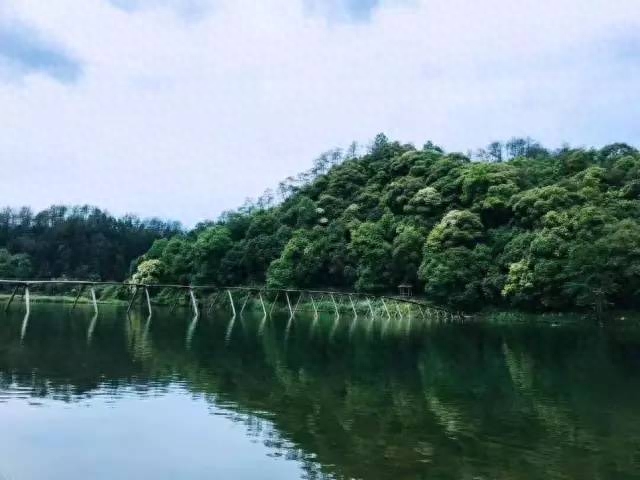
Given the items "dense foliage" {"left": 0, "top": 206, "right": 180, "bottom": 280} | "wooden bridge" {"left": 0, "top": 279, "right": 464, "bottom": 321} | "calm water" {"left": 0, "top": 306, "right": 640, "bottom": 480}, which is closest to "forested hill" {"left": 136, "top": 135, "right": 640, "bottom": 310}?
"wooden bridge" {"left": 0, "top": 279, "right": 464, "bottom": 321}

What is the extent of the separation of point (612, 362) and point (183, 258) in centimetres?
7000

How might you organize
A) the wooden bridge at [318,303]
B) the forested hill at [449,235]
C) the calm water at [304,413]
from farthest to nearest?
1. the wooden bridge at [318,303]
2. the forested hill at [449,235]
3. the calm water at [304,413]

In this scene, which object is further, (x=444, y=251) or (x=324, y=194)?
(x=324, y=194)

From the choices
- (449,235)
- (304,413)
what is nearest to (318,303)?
(449,235)

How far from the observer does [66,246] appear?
119 meters

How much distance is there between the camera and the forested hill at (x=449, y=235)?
57531 mm

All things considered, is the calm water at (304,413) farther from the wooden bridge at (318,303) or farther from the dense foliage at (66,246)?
the dense foliage at (66,246)

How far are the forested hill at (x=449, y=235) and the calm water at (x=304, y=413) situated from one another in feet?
100

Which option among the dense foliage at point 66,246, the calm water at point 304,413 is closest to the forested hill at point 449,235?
the dense foliage at point 66,246

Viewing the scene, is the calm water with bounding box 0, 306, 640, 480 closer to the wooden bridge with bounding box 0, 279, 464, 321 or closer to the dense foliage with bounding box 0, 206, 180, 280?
the wooden bridge with bounding box 0, 279, 464, 321

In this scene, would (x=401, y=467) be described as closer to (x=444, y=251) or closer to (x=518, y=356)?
(x=518, y=356)

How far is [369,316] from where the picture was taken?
67062mm

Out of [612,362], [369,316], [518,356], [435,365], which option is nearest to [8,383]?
[435,365]

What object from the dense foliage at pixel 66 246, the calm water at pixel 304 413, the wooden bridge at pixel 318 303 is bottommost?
the calm water at pixel 304 413
